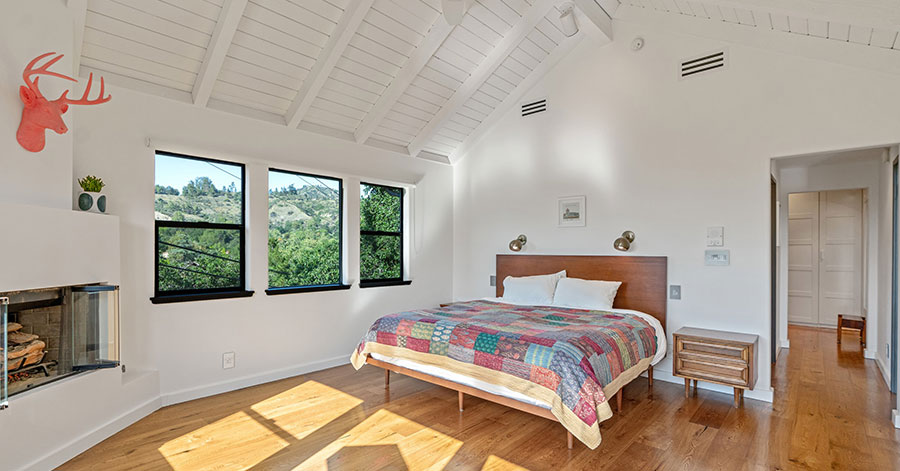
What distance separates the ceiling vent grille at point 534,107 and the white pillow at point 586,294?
2011 mm

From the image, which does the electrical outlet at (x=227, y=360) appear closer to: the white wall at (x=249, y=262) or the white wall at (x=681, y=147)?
the white wall at (x=249, y=262)

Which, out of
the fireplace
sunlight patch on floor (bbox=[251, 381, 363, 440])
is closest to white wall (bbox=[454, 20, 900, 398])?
sunlight patch on floor (bbox=[251, 381, 363, 440])

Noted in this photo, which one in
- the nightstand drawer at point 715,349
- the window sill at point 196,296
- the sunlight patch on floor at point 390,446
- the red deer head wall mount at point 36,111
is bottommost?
the sunlight patch on floor at point 390,446

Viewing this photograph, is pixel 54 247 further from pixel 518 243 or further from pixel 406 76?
pixel 518 243

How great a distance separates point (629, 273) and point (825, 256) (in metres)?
4.54

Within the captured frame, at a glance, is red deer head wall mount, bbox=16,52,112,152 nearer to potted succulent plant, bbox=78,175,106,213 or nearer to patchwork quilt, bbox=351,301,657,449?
potted succulent plant, bbox=78,175,106,213

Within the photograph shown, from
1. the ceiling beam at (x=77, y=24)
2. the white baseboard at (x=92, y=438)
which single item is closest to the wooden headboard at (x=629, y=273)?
the white baseboard at (x=92, y=438)

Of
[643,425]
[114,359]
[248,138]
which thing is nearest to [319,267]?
[248,138]

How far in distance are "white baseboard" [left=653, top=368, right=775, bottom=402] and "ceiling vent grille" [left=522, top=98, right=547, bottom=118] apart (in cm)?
300

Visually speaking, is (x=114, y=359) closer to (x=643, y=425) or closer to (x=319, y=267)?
(x=319, y=267)

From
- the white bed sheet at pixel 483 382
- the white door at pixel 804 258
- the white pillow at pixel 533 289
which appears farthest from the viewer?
the white door at pixel 804 258

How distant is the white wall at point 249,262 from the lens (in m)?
3.29

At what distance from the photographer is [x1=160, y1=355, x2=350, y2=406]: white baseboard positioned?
350 centimetres

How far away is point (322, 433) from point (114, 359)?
149 cm
